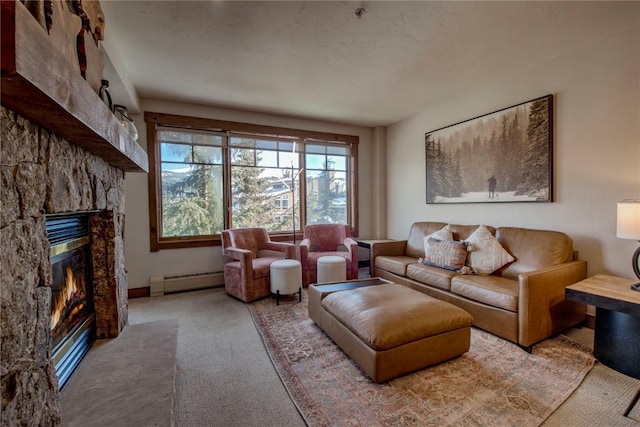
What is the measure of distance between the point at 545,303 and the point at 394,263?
1606 mm

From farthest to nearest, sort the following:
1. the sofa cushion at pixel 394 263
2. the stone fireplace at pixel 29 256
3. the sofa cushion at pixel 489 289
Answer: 1. the sofa cushion at pixel 394 263
2. the sofa cushion at pixel 489 289
3. the stone fireplace at pixel 29 256

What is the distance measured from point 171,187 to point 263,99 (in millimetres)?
1786

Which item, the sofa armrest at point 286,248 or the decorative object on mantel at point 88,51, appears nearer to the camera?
the decorative object on mantel at point 88,51

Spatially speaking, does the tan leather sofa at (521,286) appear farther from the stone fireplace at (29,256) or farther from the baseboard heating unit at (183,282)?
the stone fireplace at (29,256)

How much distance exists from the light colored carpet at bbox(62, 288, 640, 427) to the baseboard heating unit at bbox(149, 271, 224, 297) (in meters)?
1.17

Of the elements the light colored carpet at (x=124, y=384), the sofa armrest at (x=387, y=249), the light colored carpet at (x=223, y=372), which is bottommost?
the light colored carpet at (x=223, y=372)

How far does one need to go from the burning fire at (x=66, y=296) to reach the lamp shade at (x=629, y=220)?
369 cm

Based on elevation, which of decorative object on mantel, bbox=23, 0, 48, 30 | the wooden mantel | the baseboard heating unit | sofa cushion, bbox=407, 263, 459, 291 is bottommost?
the baseboard heating unit

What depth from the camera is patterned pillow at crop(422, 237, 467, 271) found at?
2.98 meters

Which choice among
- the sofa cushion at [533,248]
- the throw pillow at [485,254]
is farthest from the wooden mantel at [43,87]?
the sofa cushion at [533,248]

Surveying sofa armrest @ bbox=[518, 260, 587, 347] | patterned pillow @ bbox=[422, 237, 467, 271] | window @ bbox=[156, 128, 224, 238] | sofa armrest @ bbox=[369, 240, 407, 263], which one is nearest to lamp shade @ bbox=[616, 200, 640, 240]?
sofa armrest @ bbox=[518, 260, 587, 347]

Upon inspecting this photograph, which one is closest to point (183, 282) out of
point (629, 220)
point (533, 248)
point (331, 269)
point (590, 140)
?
point (331, 269)

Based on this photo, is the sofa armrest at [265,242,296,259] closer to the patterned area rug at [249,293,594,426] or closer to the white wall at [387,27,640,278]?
the patterned area rug at [249,293,594,426]

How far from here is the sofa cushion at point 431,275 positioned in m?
2.84
